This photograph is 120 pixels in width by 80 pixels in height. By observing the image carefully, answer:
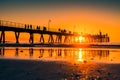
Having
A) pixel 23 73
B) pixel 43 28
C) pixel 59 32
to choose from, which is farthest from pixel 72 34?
pixel 23 73

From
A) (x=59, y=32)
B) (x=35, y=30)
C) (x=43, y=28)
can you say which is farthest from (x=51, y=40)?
(x=35, y=30)

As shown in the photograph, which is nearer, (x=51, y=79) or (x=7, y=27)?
(x=51, y=79)

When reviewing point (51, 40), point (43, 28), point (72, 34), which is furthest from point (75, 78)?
point (72, 34)

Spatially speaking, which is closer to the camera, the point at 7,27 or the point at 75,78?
the point at 75,78

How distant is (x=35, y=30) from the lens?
7662 centimetres

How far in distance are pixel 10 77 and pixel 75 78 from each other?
2.46 metres

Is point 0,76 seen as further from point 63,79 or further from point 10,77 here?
point 63,79

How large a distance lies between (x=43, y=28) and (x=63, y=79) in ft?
235

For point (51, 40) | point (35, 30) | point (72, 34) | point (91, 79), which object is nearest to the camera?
point (91, 79)

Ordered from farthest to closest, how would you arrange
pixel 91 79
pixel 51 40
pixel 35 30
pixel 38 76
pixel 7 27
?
pixel 51 40 < pixel 35 30 < pixel 7 27 < pixel 38 76 < pixel 91 79

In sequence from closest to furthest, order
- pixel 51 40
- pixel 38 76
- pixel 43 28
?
pixel 38 76 < pixel 43 28 < pixel 51 40

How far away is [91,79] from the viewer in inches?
484

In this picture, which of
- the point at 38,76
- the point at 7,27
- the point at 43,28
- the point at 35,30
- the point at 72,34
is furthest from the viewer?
the point at 72,34

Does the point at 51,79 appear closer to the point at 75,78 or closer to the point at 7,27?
the point at 75,78
